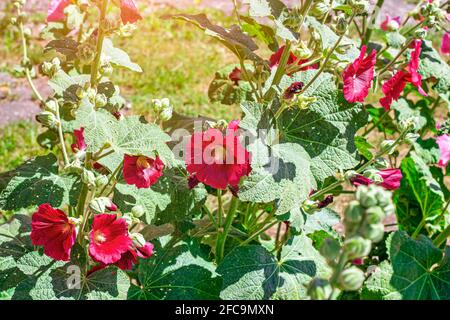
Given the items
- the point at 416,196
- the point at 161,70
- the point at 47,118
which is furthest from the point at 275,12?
the point at 161,70

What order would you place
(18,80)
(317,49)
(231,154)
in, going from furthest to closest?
(18,80), (317,49), (231,154)

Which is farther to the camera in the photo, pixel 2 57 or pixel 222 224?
pixel 2 57

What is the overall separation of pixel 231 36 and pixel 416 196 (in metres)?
0.87

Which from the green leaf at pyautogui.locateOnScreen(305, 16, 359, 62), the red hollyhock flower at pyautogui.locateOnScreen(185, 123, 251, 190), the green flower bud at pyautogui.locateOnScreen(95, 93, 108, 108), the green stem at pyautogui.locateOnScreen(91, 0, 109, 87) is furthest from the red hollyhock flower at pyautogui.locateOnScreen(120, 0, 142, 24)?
the green leaf at pyautogui.locateOnScreen(305, 16, 359, 62)

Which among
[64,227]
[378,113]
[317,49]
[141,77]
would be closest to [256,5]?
[317,49]

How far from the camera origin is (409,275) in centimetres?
145

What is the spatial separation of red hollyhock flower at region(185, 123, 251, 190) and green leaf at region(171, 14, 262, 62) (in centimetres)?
23

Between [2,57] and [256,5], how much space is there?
3.12m

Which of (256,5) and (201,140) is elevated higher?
(256,5)

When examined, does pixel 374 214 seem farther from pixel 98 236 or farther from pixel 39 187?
pixel 39 187

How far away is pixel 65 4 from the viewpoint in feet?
5.29

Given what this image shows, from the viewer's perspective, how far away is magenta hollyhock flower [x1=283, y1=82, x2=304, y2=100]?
1.41m

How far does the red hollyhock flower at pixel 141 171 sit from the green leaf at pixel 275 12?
40 centimetres

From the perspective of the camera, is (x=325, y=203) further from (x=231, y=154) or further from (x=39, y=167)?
(x=39, y=167)
